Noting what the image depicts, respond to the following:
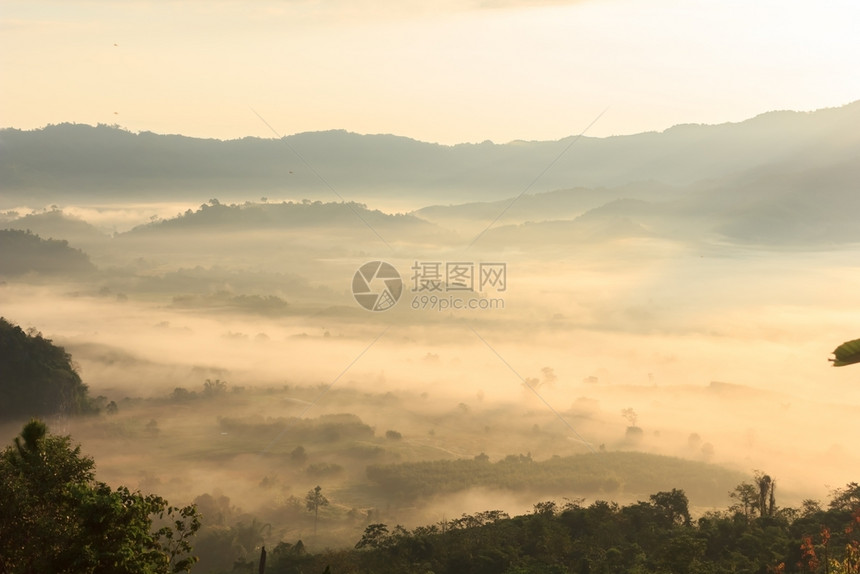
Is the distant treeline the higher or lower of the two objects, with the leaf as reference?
lower

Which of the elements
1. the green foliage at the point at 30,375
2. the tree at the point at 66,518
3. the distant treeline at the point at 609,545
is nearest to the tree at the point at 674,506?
the distant treeline at the point at 609,545

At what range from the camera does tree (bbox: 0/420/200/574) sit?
99.1ft

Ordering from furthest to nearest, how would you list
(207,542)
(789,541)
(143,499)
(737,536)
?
(207,542) → (737,536) → (789,541) → (143,499)

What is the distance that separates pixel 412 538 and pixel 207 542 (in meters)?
95.4

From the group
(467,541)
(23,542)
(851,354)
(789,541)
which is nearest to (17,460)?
(23,542)

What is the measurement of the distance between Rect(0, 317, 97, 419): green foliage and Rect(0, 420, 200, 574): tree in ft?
545

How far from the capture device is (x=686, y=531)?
83688 mm

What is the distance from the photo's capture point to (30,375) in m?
193

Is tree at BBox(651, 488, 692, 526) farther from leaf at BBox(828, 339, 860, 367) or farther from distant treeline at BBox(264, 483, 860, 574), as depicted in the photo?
leaf at BBox(828, 339, 860, 367)

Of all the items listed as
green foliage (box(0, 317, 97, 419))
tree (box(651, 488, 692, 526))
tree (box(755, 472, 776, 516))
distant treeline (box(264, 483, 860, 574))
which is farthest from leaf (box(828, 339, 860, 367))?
green foliage (box(0, 317, 97, 419))

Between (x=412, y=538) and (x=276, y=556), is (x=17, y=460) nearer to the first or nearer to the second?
(x=412, y=538)

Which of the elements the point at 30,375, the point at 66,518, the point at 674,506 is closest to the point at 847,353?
the point at 66,518

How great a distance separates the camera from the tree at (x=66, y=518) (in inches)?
1190

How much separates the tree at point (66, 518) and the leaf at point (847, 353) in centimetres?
2230
